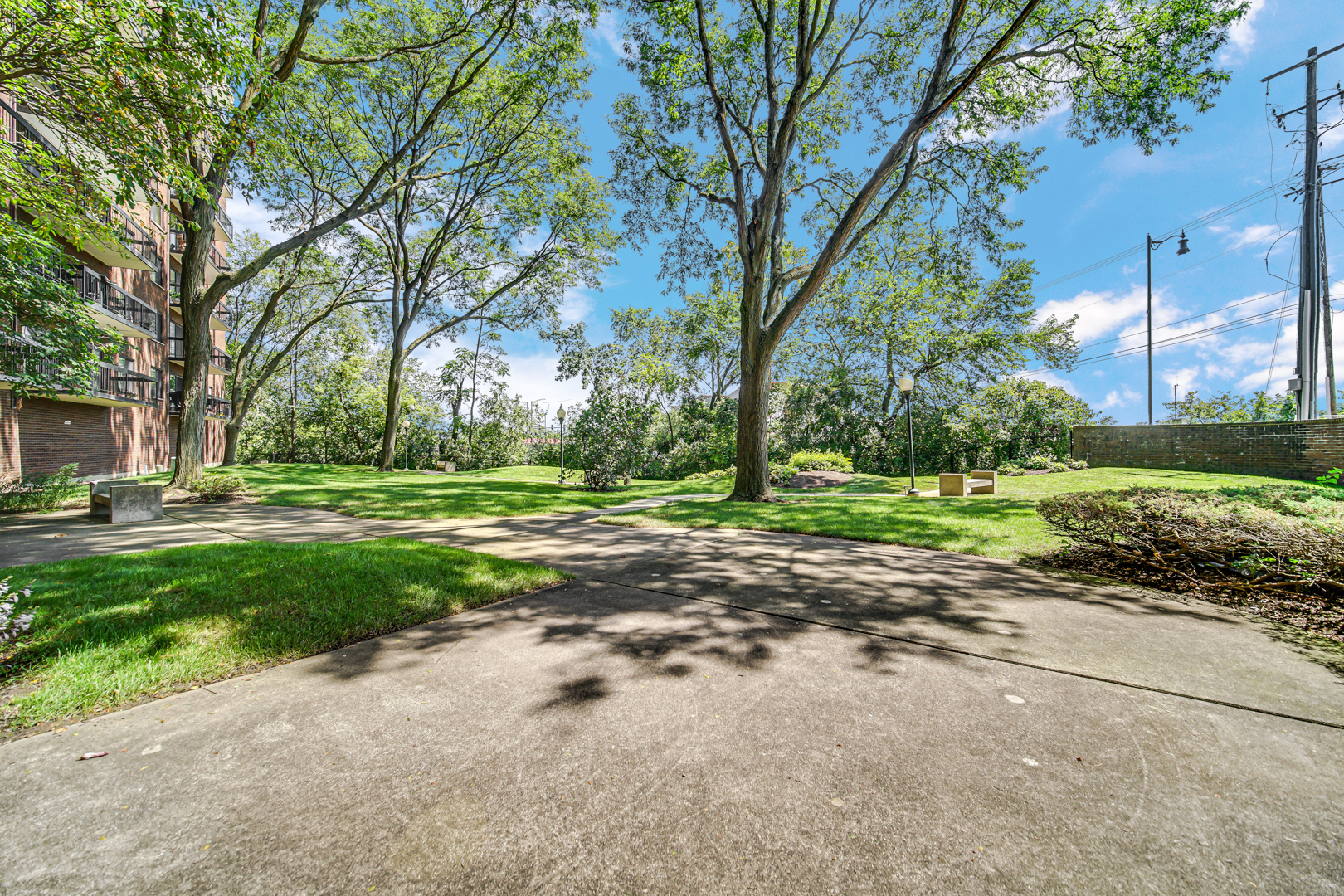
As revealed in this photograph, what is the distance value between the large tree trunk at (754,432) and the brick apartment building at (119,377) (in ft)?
41.7

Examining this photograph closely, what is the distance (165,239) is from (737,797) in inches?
1261

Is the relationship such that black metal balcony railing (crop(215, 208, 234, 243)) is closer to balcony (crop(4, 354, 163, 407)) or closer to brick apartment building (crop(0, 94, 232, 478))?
brick apartment building (crop(0, 94, 232, 478))

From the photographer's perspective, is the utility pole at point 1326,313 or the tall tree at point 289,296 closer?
Result: the utility pole at point 1326,313

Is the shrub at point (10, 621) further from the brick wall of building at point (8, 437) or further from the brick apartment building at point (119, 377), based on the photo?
the brick wall of building at point (8, 437)

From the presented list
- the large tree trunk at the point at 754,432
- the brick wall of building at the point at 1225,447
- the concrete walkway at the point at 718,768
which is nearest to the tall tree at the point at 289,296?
the large tree trunk at the point at 754,432

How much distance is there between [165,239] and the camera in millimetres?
22016

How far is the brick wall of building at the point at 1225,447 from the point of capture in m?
12.1

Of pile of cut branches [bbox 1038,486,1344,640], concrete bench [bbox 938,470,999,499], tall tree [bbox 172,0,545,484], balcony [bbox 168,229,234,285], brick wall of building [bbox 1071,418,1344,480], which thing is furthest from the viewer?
balcony [bbox 168,229,234,285]

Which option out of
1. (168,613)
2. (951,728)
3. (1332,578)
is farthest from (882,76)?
(168,613)

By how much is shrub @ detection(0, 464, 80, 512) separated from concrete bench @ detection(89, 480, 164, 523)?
2.43m

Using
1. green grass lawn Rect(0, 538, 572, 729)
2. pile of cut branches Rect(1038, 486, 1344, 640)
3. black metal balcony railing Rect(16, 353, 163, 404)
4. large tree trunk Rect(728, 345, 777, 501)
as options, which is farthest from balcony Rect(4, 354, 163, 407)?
pile of cut branches Rect(1038, 486, 1344, 640)

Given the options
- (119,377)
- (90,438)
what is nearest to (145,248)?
(119,377)

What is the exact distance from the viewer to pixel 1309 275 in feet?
40.2

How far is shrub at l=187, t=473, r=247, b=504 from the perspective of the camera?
10648mm
